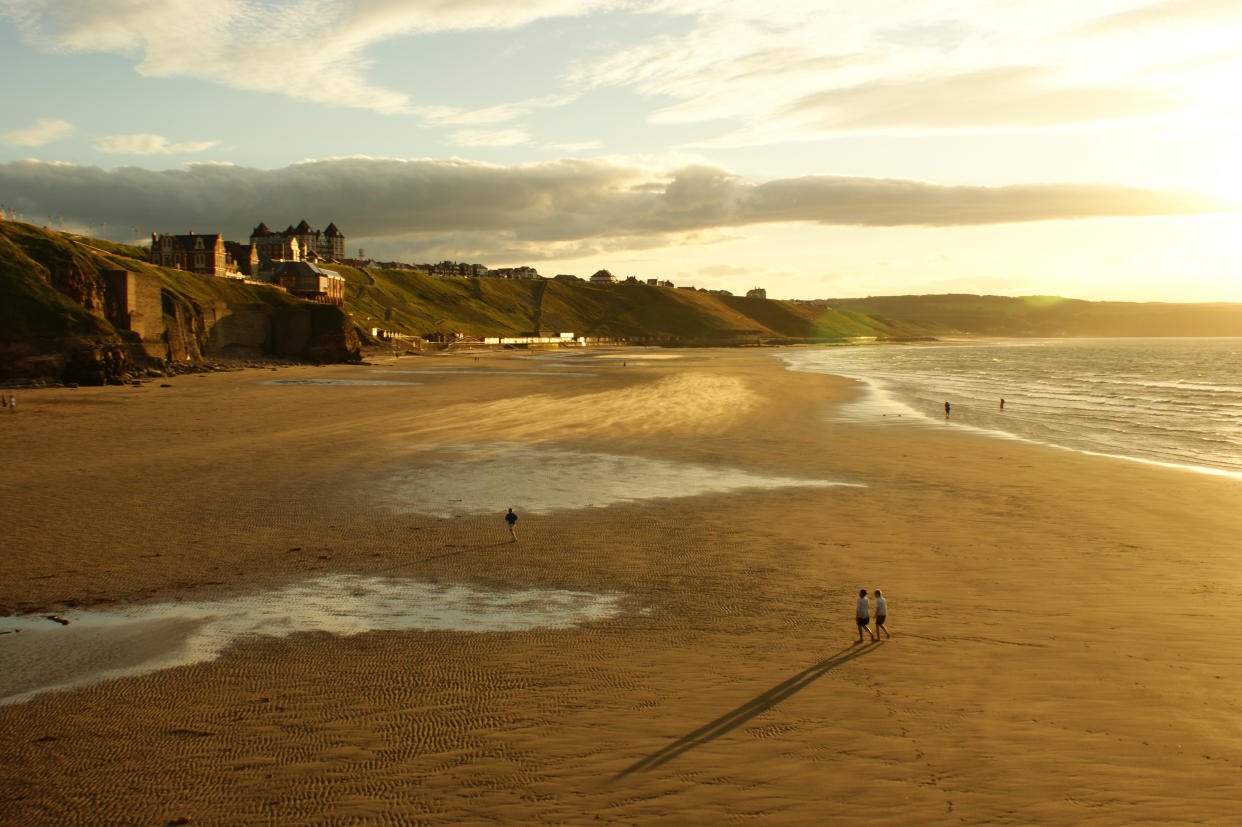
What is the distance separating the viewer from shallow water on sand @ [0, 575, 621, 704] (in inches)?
454

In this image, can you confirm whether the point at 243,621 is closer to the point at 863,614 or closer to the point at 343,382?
the point at 863,614

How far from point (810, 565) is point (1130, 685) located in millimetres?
6738

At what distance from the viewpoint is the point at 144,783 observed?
27.9ft

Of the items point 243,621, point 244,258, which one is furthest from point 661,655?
point 244,258

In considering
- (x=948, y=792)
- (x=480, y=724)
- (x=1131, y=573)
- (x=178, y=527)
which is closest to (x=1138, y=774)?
(x=948, y=792)

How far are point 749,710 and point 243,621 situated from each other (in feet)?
28.9

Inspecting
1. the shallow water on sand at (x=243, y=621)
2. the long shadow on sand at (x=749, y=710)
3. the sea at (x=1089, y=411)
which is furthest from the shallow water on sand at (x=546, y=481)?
the sea at (x=1089, y=411)

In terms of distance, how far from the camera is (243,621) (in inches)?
529

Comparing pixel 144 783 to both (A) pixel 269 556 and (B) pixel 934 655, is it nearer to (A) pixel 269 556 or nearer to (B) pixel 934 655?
(A) pixel 269 556

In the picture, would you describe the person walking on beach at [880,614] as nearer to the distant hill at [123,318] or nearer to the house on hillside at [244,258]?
the distant hill at [123,318]

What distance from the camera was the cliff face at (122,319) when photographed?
57.7 metres

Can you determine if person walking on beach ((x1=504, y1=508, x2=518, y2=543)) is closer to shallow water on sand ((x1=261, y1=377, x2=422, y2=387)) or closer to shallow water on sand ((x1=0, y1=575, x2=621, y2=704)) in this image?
shallow water on sand ((x1=0, y1=575, x2=621, y2=704))

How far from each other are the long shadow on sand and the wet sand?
0.17 ft

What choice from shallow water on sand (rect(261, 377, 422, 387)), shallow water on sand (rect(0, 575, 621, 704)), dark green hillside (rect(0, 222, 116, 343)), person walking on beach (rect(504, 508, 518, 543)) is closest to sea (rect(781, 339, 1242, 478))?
person walking on beach (rect(504, 508, 518, 543))
